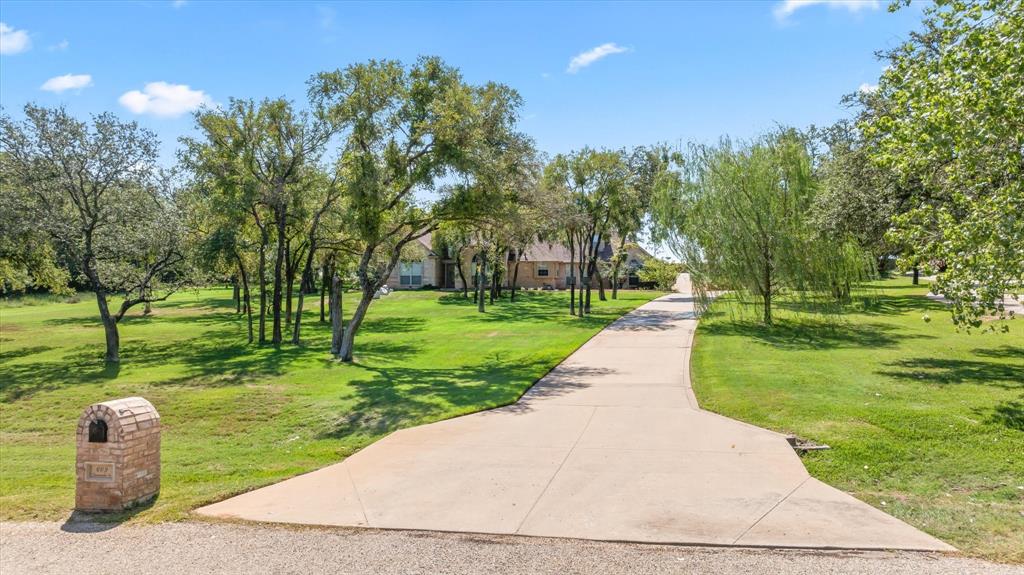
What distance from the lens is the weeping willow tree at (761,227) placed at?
21562 mm

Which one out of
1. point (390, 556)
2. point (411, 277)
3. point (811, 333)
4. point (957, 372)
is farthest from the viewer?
point (411, 277)

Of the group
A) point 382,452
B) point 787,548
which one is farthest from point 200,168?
point 787,548

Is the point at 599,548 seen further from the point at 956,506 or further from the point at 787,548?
the point at 956,506

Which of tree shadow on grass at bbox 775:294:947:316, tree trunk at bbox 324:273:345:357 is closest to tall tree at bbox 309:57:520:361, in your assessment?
tree trunk at bbox 324:273:345:357

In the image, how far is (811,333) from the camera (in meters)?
21.8

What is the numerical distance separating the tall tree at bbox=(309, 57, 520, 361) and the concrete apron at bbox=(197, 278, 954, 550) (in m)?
7.86

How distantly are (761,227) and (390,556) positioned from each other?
18924 mm

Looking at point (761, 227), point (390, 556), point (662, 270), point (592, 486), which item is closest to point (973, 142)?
point (592, 486)

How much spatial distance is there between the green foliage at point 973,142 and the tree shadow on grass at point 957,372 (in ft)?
10.7

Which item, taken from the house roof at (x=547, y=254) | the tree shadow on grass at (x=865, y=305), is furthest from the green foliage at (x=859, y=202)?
the house roof at (x=547, y=254)

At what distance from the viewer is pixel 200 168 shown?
74.7 ft

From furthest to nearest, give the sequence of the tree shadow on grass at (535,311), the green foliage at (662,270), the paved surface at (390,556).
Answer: the green foliage at (662,270)
the tree shadow on grass at (535,311)
the paved surface at (390,556)

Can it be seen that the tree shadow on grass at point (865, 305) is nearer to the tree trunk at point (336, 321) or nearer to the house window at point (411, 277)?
the tree trunk at point (336, 321)

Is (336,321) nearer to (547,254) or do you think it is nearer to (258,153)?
(258,153)
